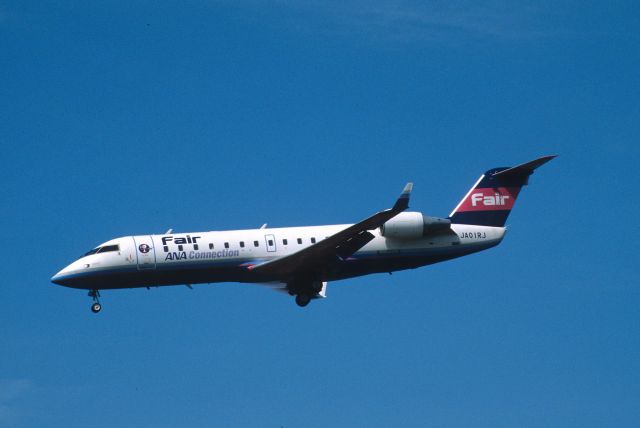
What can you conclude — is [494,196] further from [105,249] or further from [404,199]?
[105,249]

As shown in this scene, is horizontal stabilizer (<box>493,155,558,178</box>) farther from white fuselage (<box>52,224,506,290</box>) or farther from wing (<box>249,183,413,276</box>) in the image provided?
wing (<box>249,183,413,276</box>)

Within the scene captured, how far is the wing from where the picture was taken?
33969mm

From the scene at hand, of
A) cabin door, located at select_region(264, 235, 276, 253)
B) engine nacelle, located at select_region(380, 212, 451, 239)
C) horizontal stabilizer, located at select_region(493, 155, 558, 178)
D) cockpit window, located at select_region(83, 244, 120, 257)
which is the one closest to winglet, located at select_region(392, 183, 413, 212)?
engine nacelle, located at select_region(380, 212, 451, 239)

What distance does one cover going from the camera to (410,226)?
36219mm

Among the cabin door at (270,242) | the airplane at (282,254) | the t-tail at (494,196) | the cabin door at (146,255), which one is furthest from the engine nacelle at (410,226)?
the cabin door at (146,255)

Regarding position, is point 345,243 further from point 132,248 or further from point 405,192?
point 132,248

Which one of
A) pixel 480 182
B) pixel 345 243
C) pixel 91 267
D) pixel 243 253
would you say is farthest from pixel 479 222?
pixel 91 267

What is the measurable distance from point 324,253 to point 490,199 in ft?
26.4

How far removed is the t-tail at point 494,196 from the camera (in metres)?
38.4

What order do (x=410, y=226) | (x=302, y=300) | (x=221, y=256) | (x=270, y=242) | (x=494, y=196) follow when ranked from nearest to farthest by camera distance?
(x=221, y=256)
(x=270, y=242)
(x=410, y=226)
(x=302, y=300)
(x=494, y=196)

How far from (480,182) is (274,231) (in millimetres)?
9078

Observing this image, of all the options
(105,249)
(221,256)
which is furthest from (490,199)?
(105,249)

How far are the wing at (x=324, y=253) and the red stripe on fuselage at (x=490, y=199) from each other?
Answer: 543 cm

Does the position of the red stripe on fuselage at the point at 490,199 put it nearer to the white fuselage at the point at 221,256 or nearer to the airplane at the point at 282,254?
the airplane at the point at 282,254
